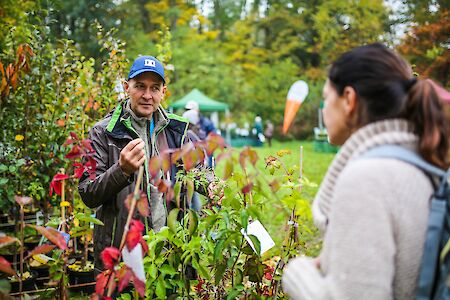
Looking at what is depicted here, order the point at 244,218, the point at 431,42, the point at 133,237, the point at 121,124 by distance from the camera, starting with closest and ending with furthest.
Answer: the point at 133,237, the point at 244,218, the point at 121,124, the point at 431,42

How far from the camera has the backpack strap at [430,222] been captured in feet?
3.97

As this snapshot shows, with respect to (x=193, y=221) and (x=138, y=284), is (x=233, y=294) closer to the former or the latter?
(x=193, y=221)

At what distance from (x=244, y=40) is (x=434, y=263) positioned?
93.2ft

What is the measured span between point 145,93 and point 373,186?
172cm

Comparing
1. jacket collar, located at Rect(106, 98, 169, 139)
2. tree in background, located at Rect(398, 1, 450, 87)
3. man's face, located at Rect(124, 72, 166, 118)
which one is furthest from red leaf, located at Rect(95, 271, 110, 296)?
tree in background, located at Rect(398, 1, 450, 87)

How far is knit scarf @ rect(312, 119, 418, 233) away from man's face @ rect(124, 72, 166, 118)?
1.48 metres

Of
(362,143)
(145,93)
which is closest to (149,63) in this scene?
(145,93)

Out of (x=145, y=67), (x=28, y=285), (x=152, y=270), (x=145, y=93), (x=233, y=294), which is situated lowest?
(x=28, y=285)

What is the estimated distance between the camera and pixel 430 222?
1.22 meters

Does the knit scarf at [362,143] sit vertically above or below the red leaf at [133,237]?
above

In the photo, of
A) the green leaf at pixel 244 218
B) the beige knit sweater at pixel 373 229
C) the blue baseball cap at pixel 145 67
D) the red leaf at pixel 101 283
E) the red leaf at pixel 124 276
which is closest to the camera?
the beige knit sweater at pixel 373 229

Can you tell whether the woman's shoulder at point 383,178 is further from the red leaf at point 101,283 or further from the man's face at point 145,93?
the man's face at point 145,93

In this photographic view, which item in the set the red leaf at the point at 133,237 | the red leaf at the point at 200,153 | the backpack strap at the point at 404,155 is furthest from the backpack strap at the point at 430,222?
the red leaf at the point at 133,237

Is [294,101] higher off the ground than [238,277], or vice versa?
[294,101]
